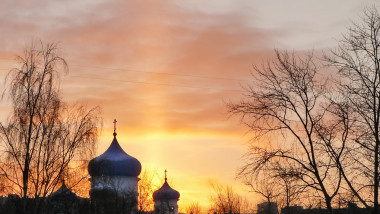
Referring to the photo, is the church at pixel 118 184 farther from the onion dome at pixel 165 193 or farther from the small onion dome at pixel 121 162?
the onion dome at pixel 165 193

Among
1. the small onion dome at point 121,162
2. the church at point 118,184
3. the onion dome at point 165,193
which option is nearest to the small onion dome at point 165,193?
the onion dome at point 165,193

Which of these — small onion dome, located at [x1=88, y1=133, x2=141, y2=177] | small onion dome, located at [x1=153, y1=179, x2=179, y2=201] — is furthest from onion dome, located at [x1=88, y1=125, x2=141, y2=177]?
small onion dome, located at [x1=153, y1=179, x2=179, y2=201]

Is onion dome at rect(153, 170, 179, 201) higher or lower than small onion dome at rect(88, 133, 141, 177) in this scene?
lower

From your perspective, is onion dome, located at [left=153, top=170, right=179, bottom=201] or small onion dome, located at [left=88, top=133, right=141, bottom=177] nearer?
small onion dome, located at [left=88, top=133, right=141, bottom=177]

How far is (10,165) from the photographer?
3306 centimetres

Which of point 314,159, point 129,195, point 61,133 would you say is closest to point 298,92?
point 314,159

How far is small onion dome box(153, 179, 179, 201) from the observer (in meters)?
112

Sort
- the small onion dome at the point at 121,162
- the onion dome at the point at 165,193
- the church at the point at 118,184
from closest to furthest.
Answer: the church at the point at 118,184
the small onion dome at the point at 121,162
the onion dome at the point at 165,193

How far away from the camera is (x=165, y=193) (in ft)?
368

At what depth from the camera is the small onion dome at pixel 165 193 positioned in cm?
11206

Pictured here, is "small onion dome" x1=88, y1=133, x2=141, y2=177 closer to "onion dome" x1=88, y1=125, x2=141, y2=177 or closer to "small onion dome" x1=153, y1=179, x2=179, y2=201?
"onion dome" x1=88, y1=125, x2=141, y2=177

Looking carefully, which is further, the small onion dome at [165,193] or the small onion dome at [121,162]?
the small onion dome at [165,193]

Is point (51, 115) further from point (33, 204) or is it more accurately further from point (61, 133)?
point (33, 204)

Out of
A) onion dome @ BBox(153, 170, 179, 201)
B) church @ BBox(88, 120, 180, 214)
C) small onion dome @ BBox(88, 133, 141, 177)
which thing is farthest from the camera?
onion dome @ BBox(153, 170, 179, 201)
